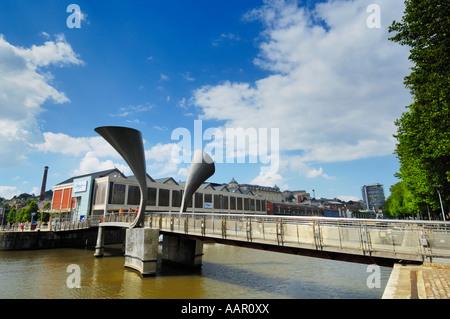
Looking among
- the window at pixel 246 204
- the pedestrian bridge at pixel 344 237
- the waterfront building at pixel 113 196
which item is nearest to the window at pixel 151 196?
the waterfront building at pixel 113 196

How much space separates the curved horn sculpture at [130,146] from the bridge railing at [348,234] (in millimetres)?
9958

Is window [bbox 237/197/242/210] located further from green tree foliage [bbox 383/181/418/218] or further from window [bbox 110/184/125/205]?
green tree foliage [bbox 383/181/418/218]

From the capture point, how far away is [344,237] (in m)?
11.1

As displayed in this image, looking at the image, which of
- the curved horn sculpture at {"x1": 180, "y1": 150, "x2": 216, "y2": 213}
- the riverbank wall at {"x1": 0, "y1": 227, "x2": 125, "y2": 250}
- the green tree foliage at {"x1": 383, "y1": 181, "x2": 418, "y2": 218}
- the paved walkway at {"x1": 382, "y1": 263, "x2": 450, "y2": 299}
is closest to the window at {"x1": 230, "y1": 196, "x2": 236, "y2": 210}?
the riverbank wall at {"x1": 0, "y1": 227, "x2": 125, "y2": 250}

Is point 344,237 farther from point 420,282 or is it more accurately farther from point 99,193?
point 99,193

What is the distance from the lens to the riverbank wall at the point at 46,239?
3300 cm

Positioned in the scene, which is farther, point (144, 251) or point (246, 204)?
point (246, 204)

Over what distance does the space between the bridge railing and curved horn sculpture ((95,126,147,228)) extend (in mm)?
9958

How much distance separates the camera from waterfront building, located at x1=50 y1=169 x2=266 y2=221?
1779 inches

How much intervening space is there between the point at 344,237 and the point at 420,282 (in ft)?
13.0

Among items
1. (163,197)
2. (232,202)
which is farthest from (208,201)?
(163,197)

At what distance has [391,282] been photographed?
7.28m
